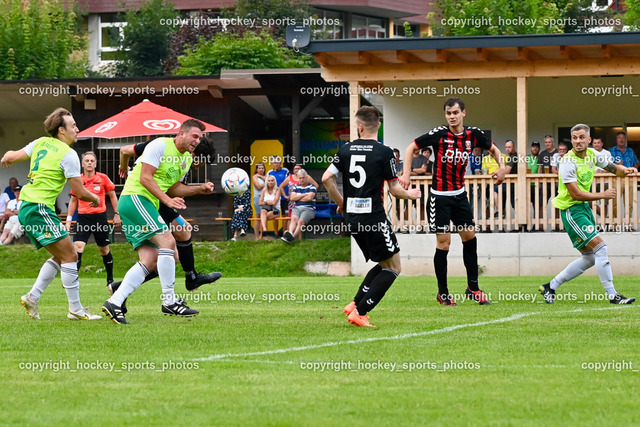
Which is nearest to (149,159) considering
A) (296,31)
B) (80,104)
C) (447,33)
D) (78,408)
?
(78,408)

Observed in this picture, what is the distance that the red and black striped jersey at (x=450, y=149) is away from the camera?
1249 cm

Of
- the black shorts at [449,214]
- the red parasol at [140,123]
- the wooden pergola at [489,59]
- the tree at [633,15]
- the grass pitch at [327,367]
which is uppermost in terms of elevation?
the tree at [633,15]

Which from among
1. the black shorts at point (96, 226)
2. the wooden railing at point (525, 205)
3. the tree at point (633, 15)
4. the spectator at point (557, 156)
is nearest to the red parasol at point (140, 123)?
the wooden railing at point (525, 205)

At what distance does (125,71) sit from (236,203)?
2560 centimetres

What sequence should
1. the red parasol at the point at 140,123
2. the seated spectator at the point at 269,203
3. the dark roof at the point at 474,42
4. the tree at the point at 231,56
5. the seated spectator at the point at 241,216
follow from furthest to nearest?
the tree at the point at 231,56, the seated spectator at the point at 241,216, the seated spectator at the point at 269,203, the red parasol at the point at 140,123, the dark roof at the point at 474,42

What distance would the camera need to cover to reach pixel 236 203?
2653 cm

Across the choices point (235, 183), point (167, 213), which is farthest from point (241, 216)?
point (167, 213)

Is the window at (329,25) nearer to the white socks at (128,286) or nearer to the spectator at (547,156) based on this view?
the spectator at (547,156)

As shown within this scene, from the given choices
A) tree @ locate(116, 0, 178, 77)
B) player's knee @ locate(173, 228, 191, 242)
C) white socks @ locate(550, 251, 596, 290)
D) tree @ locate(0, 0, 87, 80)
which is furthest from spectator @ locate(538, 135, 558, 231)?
tree @ locate(116, 0, 178, 77)

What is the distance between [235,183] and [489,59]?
35.6 ft

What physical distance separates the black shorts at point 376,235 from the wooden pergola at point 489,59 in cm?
1233

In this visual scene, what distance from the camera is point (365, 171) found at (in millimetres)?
9789

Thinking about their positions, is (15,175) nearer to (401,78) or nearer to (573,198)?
(401,78)

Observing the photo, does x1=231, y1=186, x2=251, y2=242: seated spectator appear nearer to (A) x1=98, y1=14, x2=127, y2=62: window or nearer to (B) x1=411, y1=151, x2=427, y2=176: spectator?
(B) x1=411, y1=151, x2=427, y2=176: spectator
